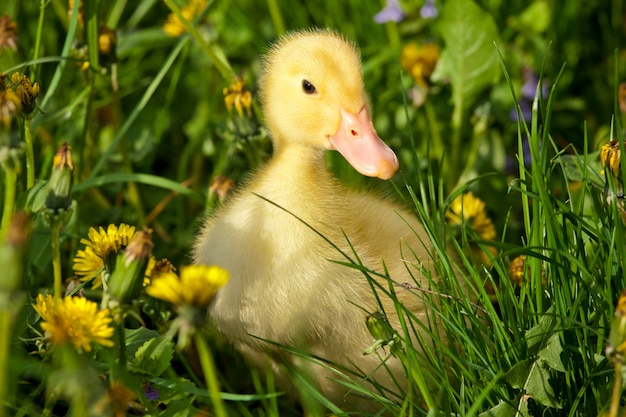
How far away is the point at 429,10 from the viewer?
2.91 m

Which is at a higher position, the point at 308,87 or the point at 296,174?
the point at 308,87

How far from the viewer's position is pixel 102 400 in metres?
1.25

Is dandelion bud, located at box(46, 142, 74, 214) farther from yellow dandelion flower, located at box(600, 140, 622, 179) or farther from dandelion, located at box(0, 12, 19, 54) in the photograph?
yellow dandelion flower, located at box(600, 140, 622, 179)

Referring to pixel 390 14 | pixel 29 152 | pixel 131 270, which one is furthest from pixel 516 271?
pixel 390 14

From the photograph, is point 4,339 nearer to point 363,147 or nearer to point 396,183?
point 363,147

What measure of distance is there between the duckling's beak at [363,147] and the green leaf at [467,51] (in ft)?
2.83

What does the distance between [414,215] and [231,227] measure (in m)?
0.44

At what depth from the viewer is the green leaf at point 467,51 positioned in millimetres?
2635

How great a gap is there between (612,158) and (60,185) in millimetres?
940

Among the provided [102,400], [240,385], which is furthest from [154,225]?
[102,400]

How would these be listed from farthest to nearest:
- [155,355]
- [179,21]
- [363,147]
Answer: [179,21] < [363,147] < [155,355]

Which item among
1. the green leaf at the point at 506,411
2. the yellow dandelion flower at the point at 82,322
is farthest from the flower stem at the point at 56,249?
the green leaf at the point at 506,411

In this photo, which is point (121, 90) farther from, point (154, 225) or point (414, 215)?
point (414, 215)

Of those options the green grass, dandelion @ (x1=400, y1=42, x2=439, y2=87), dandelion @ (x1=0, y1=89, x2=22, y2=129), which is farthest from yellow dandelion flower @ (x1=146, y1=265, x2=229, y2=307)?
dandelion @ (x1=400, y1=42, x2=439, y2=87)
